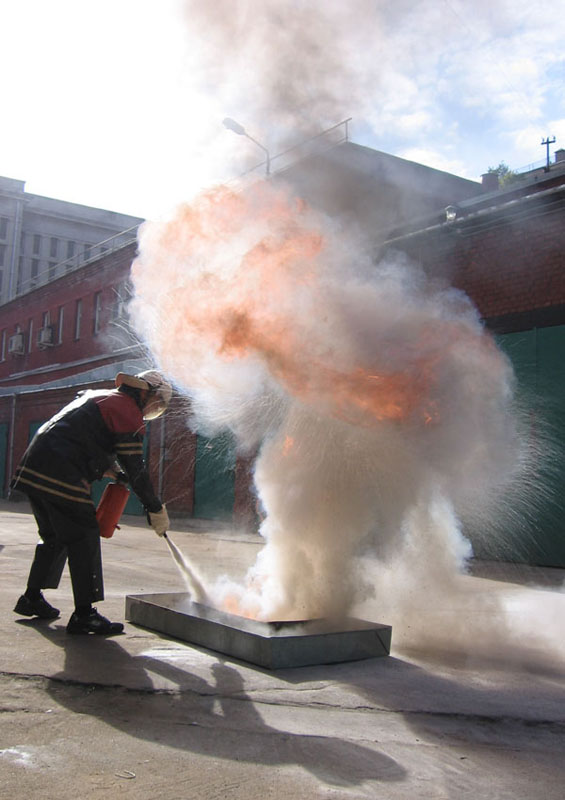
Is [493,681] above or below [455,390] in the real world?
below

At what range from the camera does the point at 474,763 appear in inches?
120

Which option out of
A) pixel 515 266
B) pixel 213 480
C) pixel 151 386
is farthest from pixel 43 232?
pixel 151 386

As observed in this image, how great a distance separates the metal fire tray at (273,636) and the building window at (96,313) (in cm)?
2051

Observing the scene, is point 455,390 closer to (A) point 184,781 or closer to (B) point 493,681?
(B) point 493,681

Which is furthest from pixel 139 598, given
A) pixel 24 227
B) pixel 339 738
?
pixel 24 227

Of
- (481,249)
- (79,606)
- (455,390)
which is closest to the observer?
(79,606)

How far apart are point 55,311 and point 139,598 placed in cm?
2438

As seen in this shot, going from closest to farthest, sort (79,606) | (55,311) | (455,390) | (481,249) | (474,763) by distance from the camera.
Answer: (474,763) < (79,606) < (455,390) < (481,249) < (55,311)

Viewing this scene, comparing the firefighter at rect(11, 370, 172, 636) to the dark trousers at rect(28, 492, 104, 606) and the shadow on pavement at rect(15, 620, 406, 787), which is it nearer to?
the dark trousers at rect(28, 492, 104, 606)

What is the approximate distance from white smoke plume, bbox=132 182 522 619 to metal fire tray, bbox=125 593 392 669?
367mm

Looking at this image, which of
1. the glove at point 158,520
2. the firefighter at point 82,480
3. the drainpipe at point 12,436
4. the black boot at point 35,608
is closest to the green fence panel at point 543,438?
the glove at point 158,520

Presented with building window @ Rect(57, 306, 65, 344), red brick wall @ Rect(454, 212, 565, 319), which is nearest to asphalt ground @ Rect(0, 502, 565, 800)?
red brick wall @ Rect(454, 212, 565, 319)

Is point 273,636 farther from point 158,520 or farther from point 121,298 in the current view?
point 121,298

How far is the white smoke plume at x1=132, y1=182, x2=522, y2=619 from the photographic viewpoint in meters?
5.13
